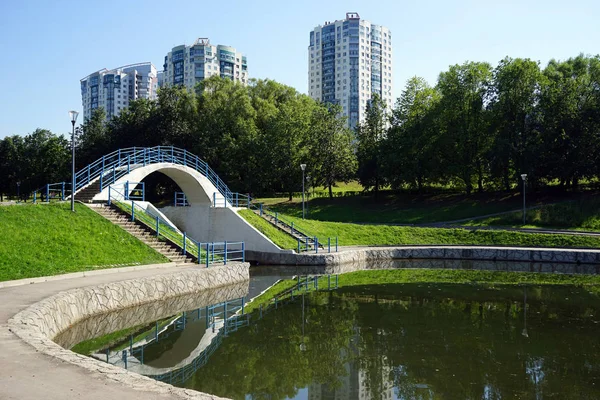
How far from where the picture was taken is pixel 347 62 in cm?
14075

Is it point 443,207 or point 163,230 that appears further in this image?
point 443,207

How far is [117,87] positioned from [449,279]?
6535 inches

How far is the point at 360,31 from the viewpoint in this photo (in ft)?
462

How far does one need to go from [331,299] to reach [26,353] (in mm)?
11204

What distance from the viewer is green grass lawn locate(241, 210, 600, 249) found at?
104 ft

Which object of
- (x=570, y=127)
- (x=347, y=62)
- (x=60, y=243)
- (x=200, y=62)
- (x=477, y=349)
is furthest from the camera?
(x=200, y=62)

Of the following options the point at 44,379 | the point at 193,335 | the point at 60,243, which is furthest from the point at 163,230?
the point at 44,379

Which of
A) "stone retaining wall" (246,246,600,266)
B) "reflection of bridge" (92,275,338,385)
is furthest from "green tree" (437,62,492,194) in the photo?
"reflection of bridge" (92,275,338,385)

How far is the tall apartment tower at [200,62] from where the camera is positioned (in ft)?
476

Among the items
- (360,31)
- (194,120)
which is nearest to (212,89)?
(194,120)

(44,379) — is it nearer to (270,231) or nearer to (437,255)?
(270,231)

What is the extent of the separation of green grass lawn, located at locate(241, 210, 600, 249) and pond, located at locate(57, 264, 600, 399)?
14.3 m

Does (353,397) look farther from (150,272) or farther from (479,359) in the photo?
(150,272)

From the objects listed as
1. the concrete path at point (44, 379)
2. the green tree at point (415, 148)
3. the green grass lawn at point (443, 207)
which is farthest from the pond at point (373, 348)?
the green tree at point (415, 148)
